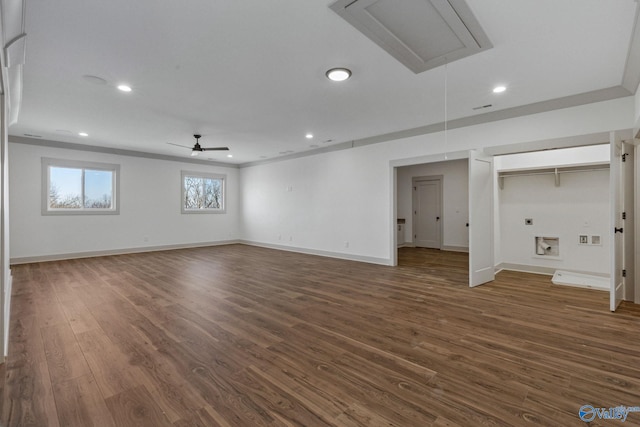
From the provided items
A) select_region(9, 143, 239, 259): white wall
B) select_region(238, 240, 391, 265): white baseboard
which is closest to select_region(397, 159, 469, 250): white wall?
select_region(238, 240, 391, 265): white baseboard

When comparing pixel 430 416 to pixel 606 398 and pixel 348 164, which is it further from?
pixel 348 164

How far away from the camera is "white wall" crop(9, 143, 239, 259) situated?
6098 millimetres

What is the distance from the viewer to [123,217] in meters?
7.38

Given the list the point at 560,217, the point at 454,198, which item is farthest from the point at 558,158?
the point at 454,198

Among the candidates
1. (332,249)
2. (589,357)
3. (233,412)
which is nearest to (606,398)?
(589,357)

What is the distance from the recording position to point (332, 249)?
6926 millimetres

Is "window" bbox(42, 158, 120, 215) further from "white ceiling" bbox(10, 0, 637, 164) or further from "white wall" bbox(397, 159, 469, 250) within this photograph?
"white wall" bbox(397, 159, 469, 250)

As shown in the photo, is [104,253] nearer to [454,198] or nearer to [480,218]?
[480,218]

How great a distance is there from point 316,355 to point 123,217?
730 cm

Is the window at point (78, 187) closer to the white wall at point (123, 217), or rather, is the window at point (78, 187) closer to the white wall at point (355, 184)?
the white wall at point (123, 217)

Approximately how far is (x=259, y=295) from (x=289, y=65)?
9.47 feet

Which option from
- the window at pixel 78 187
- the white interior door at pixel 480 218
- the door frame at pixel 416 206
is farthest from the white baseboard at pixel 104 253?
the white interior door at pixel 480 218

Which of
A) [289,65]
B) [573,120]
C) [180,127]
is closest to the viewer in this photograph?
[289,65]

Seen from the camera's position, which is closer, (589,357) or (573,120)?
(589,357)
